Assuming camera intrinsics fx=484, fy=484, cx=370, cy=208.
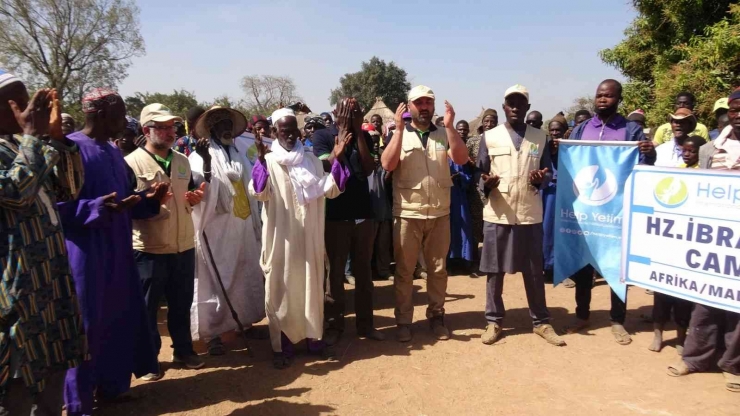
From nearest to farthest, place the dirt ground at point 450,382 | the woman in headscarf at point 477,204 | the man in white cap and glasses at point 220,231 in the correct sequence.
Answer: the dirt ground at point 450,382 → the man in white cap and glasses at point 220,231 → the woman in headscarf at point 477,204

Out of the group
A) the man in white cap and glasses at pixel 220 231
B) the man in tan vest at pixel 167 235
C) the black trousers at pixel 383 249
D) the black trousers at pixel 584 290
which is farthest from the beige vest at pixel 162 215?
the black trousers at pixel 584 290

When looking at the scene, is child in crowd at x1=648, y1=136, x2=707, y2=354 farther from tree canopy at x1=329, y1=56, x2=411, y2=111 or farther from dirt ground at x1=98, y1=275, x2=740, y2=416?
tree canopy at x1=329, y1=56, x2=411, y2=111

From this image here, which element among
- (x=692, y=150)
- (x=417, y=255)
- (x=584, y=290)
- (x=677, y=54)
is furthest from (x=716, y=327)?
(x=677, y=54)

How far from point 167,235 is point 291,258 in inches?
39.4

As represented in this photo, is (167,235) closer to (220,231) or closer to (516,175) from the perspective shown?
(220,231)

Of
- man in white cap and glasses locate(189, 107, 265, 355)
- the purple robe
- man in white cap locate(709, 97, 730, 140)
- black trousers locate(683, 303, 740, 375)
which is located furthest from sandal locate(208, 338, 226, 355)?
man in white cap locate(709, 97, 730, 140)

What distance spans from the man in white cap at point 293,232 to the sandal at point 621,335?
280 cm

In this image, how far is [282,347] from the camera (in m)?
4.25

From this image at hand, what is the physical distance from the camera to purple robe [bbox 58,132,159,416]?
305 centimetres

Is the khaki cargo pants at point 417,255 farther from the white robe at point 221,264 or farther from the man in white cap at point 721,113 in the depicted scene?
the man in white cap at point 721,113

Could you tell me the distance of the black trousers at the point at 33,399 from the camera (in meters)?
2.34

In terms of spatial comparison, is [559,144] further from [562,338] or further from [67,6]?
[67,6]

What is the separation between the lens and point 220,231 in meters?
4.56

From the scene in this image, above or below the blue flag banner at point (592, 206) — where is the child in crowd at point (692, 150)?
above
